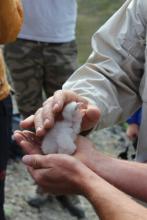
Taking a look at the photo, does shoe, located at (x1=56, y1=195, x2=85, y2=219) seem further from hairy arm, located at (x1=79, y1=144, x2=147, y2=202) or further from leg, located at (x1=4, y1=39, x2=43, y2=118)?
hairy arm, located at (x1=79, y1=144, x2=147, y2=202)

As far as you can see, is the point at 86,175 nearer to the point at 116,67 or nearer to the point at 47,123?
the point at 47,123

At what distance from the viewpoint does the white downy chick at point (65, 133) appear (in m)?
1.73

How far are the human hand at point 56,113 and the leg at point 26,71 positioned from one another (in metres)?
1.95

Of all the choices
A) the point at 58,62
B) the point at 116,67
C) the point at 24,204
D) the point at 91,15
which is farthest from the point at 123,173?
the point at 91,15

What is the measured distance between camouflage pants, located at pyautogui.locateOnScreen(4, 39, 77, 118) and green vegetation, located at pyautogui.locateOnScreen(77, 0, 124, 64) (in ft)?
12.3

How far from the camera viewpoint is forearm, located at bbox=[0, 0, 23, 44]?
7.71 feet

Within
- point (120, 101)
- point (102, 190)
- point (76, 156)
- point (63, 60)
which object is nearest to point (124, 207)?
point (102, 190)

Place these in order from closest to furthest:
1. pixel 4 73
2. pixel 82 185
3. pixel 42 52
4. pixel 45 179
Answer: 1. pixel 82 185
2. pixel 45 179
3. pixel 4 73
4. pixel 42 52

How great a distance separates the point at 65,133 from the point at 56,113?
8 centimetres

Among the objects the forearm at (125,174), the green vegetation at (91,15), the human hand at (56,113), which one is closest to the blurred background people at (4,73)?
the human hand at (56,113)

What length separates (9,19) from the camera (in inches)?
93.7

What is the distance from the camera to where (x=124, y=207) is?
136 centimetres

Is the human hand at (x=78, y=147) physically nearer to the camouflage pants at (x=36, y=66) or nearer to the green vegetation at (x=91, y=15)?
the camouflage pants at (x=36, y=66)

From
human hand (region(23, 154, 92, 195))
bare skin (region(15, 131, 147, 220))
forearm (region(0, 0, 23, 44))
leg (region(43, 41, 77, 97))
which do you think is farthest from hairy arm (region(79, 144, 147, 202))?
leg (region(43, 41, 77, 97))
